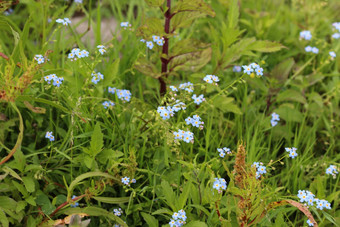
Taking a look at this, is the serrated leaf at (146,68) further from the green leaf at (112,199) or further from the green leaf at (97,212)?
the green leaf at (97,212)

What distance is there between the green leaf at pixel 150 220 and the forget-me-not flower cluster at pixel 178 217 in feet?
0.45

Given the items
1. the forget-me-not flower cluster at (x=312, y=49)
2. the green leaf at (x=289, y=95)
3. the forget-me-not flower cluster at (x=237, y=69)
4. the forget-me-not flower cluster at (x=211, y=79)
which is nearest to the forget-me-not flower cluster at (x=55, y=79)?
the forget-me-not flower cluster at (x=211, y=79)

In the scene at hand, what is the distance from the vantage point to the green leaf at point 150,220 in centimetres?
225

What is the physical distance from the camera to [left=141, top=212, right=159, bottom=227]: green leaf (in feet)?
7.39

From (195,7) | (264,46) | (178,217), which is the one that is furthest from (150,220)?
(264,46)

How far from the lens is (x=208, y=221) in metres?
2.23

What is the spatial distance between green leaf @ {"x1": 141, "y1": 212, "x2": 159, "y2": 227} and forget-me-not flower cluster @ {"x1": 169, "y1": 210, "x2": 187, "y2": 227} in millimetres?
138

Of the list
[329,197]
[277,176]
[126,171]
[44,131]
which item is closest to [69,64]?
[44,131]

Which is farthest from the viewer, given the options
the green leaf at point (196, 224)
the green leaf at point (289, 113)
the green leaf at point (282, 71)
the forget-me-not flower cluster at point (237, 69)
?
the forget-me-not flower cluster at point (237, 69)

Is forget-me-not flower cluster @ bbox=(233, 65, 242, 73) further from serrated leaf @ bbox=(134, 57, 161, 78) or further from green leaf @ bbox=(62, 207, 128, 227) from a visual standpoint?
green leaf @ bbox=(62, 207, 128, 227)

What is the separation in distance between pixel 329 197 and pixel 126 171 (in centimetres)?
123

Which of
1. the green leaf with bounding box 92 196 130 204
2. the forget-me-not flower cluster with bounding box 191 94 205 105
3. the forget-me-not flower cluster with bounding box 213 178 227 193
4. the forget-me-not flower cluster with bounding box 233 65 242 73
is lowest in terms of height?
the green leaf with bounding box 92 196 130 204

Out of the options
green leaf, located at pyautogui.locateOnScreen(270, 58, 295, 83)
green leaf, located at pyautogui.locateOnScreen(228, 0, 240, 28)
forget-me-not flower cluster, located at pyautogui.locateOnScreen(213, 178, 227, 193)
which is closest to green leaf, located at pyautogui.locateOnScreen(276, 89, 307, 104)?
green leaf, located at pyautogui.locateOnScreen(270, 58, 295, 83)

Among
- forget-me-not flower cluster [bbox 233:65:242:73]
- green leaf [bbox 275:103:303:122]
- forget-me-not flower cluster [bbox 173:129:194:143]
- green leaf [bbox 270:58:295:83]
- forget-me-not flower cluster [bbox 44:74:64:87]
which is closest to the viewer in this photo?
forget-me-not flower cluster [bbox 173:129:194:143]
